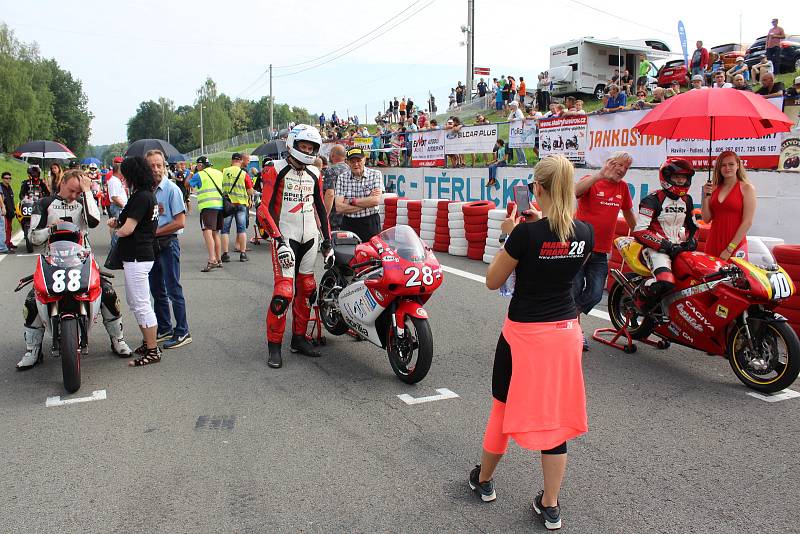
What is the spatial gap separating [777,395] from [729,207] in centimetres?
175

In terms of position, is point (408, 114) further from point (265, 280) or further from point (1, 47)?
point (1, 47)

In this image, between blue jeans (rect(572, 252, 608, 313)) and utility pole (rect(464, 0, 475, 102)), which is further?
utility pole (rect(464, 0, 475, 102))

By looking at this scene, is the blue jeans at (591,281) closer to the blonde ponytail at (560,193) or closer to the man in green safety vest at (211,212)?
the blonde ponytail at (560,193)

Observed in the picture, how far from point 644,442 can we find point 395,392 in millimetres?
1865

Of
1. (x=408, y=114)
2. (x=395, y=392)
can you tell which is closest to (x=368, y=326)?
(x=395, y=392)

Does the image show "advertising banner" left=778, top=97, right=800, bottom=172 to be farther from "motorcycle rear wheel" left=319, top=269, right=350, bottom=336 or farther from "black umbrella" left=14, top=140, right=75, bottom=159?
"black umbrella" left=14, top=140, right=75, bottom=159

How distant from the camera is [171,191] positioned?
6281mm

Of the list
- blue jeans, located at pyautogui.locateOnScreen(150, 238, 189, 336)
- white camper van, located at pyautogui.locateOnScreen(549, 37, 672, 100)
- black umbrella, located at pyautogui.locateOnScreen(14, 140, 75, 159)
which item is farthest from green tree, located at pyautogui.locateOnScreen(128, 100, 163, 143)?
blue jeans, located at pyautogui.locateOnScreen(150, 238, 189, 336)

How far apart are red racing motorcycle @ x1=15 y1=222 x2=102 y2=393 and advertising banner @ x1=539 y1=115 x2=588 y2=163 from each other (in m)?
8.99

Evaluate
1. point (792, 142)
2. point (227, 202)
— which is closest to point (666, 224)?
point (792, 142)

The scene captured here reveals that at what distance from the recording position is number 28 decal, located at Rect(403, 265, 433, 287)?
16.7 ft

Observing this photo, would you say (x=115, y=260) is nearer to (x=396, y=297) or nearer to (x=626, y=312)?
(x=396, y=297)

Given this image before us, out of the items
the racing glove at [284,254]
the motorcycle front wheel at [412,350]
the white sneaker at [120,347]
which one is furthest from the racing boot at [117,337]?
the motorcycle front wheel at [412,350]

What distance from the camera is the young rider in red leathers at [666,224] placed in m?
5.64
